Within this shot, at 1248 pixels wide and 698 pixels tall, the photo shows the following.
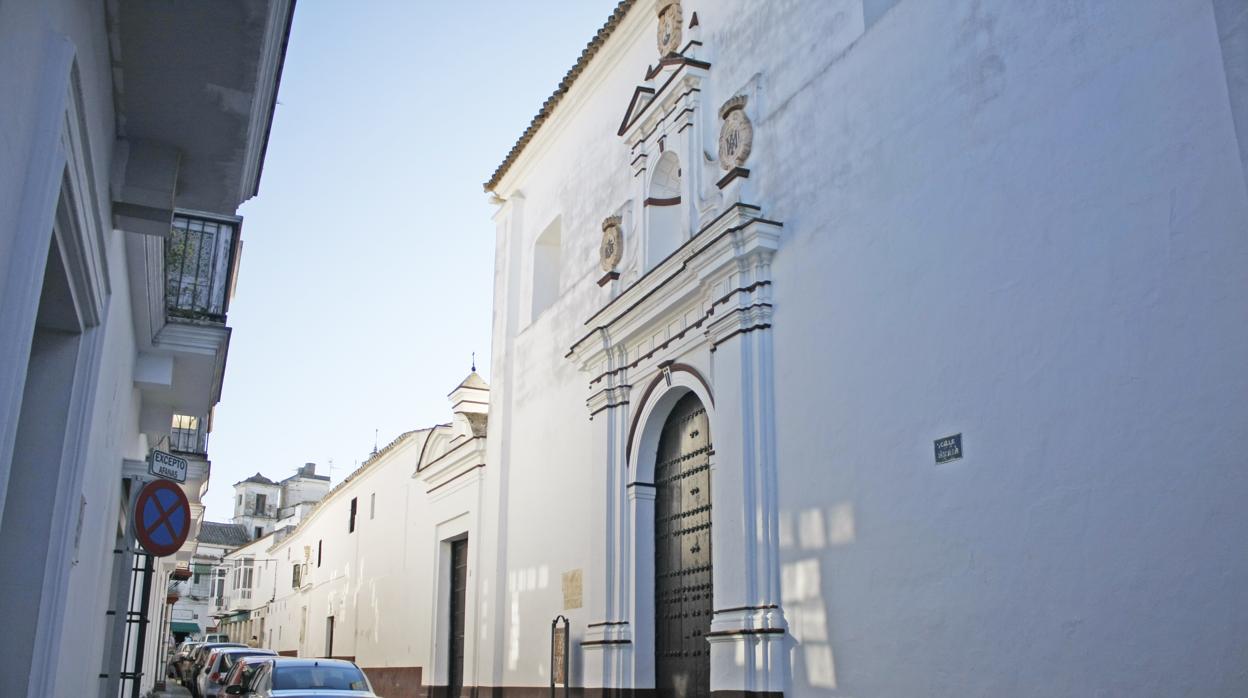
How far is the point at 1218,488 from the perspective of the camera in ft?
18.2

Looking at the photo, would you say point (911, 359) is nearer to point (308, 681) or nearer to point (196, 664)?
point (308, 681)

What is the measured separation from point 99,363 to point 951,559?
5.30 m

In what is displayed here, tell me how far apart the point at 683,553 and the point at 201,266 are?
5.33 metres

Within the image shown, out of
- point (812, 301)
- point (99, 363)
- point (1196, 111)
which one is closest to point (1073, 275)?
point (1196, 111)

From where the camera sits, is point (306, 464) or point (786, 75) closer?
point (786, 75)

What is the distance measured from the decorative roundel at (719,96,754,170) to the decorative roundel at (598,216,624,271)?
2398mm

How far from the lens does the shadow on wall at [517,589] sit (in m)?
14.0

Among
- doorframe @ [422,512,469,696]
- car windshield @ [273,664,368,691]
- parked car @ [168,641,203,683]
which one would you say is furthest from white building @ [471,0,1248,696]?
parked car @ [168,641,203,683]

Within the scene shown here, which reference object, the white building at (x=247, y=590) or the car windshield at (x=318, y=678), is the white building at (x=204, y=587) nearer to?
the white building at (x=247, y=590)

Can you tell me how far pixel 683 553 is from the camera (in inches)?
438

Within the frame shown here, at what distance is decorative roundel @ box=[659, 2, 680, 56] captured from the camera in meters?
12.4

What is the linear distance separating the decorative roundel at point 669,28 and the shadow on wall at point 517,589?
6459mm

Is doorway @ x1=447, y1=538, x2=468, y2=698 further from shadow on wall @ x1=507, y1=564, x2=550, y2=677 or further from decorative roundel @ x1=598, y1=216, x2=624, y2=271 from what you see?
decorative roundel @ x1=598, y1=216, x2=624, y2=271

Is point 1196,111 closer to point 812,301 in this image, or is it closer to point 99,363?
point 812,301
